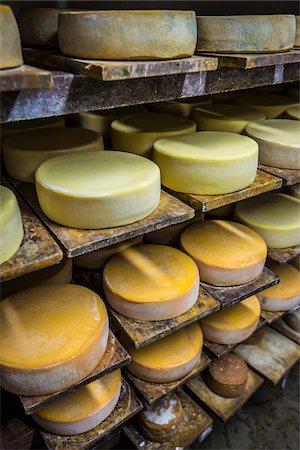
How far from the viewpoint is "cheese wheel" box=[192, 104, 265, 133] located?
153 centimetres

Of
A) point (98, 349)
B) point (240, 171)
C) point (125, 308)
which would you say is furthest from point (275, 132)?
point (98, 349)

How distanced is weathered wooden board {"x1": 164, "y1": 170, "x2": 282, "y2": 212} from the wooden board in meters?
0.76

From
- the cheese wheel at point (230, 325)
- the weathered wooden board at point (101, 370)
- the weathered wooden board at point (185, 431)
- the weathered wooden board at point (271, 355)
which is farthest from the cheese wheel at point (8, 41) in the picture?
the weathered wooden board at point (271, 355)

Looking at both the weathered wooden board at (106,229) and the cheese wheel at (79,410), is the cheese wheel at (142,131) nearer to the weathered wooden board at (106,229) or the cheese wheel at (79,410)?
the weathered wooden board at (106,229)

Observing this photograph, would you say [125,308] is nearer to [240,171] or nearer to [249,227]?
[240,171]

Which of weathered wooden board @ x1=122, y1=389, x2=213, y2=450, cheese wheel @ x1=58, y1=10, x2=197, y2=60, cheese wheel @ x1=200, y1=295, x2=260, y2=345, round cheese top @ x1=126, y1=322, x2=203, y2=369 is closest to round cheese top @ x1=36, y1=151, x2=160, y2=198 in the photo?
cheese wheel @ x1=58, y1=10, x2=197, y2=60

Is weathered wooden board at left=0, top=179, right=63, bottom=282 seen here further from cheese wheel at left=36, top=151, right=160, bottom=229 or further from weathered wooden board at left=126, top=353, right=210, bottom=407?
weathered wooden board at left=126, top=353, right=210, bottom=407

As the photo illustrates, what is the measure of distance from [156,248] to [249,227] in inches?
18.0

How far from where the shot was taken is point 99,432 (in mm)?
1270

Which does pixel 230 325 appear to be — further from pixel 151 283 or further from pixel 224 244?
pixel 151 283

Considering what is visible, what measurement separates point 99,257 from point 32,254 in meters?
0.50

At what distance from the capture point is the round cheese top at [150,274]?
49.0 inches

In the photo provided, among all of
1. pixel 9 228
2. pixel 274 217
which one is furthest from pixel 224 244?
pixel 9 228

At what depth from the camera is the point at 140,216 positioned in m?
1.04
